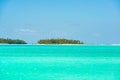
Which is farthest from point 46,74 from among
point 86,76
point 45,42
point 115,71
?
point 45,42

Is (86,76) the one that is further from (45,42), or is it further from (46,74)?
(45,42)

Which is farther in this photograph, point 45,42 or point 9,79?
point 45,42

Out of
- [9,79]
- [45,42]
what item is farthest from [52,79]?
[45,42]

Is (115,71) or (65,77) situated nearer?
(65,77)

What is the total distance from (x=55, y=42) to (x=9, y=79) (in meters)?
40.2

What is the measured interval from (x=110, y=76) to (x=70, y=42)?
132ft

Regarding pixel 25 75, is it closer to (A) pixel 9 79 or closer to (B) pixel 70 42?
(A) pixel 9 79

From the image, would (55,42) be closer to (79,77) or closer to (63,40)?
(63,40)

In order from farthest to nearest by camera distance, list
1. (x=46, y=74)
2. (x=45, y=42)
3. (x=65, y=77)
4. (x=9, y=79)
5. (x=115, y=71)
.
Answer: (x=45, y=42) < (x=115, y=71) < (x=46, y=74) < (x=65, y=77) < (x=9, y=79)

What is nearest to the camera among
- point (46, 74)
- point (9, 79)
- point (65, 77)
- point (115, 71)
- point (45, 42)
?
point (9, 79)

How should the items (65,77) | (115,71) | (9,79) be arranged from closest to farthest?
1. (9,79)
2. (65,77)
3. (115,71)

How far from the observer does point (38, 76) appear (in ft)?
39.0

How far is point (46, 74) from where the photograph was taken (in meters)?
12.5

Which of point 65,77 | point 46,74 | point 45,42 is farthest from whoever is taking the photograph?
point 45,42
